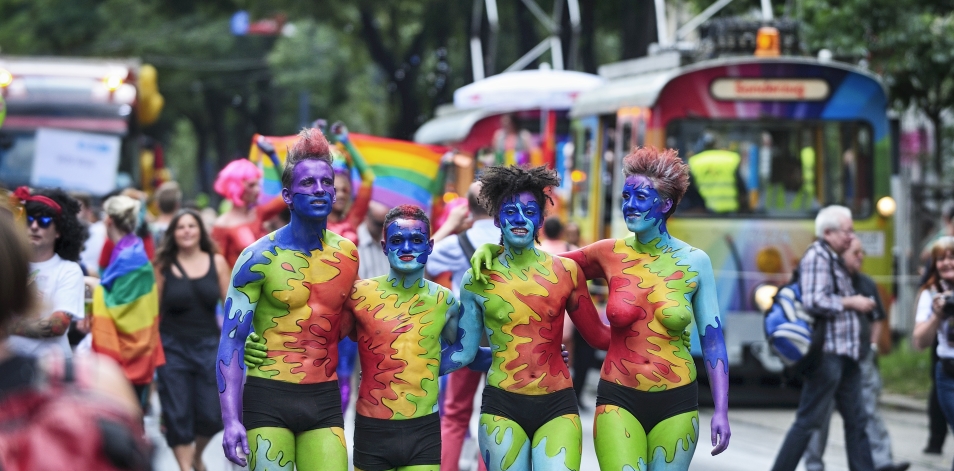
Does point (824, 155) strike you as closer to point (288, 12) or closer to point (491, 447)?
point (491, 447)

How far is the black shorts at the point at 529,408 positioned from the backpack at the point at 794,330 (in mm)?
3359

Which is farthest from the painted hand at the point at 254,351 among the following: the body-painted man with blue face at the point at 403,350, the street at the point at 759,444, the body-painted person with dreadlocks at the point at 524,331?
the street at the point at 759,444

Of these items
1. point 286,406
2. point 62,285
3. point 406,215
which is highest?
point 406,215

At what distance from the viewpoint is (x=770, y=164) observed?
1429cm

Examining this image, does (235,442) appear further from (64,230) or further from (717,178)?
(717,178)

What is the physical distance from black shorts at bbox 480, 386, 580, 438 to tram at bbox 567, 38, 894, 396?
8.16m

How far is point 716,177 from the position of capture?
14.2 meters

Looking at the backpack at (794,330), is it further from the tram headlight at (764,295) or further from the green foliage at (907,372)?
the green foliage at (907,372)

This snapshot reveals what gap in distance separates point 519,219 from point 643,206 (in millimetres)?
533

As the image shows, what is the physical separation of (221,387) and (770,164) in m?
9.41

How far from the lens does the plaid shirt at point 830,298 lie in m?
9.01

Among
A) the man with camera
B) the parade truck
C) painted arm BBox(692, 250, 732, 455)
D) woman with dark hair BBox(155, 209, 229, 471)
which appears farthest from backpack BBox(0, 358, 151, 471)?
the parade truck

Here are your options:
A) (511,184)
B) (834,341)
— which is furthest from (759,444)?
(511,184)

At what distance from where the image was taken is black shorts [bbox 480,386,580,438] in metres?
6.00
